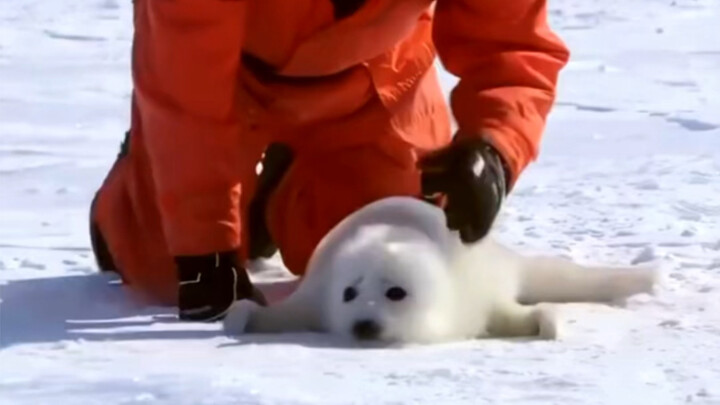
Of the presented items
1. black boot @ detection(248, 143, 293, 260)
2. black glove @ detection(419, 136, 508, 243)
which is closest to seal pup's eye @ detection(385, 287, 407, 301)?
black glove @ detection(419, 136, 508, 243)

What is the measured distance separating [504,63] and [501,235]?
1.47 ft

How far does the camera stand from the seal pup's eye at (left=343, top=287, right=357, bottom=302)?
2.15 metres

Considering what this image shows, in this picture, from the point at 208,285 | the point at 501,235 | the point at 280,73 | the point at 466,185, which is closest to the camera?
the point at 466,185

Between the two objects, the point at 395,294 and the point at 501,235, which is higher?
the point at 395,294

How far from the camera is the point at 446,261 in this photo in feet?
7.26

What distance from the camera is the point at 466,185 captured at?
2125 mm

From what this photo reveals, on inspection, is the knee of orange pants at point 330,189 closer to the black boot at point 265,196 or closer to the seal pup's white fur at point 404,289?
the black boot at point 265,196

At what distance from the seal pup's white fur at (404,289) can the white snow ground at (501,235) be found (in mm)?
47

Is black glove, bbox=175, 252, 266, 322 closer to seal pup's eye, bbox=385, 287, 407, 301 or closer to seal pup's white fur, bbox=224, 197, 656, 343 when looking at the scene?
seal pup's white fur, bbox=224, 197, 656, 343

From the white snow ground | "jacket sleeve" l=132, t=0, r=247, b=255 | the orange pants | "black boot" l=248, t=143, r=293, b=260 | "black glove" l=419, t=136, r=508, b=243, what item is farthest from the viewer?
"black boot" l=248, t=143, r=293, b=260

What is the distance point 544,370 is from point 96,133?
1948 mm

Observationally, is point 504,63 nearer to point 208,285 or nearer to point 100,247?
point 208,285

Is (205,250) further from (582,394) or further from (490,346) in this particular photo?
(582,394)

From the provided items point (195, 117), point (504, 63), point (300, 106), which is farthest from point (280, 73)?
point (504, 63)
